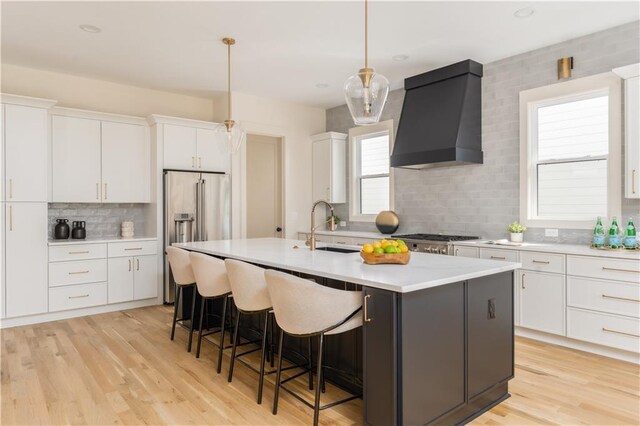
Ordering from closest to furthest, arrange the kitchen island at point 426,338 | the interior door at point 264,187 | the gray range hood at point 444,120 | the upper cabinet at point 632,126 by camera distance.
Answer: the kitchen island at point 426,338, the upper cabinet at point 632,126, the gray range hood at point 444,120, the interior door at point 264,187

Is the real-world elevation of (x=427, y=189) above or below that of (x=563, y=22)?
below

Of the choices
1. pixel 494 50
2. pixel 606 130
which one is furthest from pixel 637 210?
pixel 494 50

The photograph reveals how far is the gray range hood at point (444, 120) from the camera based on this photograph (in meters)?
4.38

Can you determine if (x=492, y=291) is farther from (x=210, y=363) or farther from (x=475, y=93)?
(x=475, y=93)

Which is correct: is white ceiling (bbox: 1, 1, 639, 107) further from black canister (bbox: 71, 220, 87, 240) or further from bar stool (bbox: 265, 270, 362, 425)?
bar stool (bbox: 265, 270, 362, 425)

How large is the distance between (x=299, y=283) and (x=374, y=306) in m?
0.40

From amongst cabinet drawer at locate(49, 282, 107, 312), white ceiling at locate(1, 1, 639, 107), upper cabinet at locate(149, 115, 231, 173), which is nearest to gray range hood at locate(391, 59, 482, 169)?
white ceiling at locate(1, 1, 639, 107)

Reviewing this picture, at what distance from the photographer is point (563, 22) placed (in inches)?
141

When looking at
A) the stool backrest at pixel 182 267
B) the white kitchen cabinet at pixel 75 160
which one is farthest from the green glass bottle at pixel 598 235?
the white kitchen cabinet at pixel 75 160

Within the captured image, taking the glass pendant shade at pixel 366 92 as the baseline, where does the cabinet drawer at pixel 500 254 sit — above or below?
below

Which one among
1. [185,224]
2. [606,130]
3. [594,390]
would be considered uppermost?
[606,130]

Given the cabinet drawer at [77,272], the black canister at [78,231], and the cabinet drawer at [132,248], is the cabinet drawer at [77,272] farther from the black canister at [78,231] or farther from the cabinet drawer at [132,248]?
the black canister at [78,231]

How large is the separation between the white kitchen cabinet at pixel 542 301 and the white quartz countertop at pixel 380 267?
4.29 feet

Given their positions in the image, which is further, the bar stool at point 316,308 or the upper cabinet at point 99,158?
the upper cabinet at point 99,158
